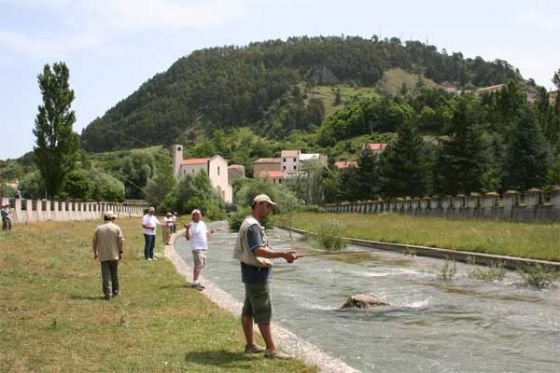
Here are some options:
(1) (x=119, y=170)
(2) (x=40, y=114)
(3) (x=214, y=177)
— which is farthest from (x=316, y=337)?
(1) (x=119, y=170)

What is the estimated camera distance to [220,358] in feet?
27.0

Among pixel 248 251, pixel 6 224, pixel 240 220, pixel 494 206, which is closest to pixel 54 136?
pixel 240 220

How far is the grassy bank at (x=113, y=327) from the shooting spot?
7766 millimetres

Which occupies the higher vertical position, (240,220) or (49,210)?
(49,210)

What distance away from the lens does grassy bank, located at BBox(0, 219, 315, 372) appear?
7766 millimetres

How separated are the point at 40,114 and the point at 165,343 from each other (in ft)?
182

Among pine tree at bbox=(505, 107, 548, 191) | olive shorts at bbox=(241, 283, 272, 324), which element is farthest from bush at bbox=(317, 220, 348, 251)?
pine tree at bbox=(505, 107, 548, 191)

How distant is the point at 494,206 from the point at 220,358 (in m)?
31.2

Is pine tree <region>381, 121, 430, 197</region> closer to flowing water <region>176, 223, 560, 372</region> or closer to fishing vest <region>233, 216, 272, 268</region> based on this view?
flowing water <region>176, 223, 560, 372</region>

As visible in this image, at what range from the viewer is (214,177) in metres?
132

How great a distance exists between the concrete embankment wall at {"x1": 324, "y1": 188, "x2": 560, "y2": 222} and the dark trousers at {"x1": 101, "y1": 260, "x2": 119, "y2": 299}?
73.9 feet

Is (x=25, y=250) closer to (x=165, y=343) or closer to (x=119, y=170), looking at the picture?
(x=165, y=343)

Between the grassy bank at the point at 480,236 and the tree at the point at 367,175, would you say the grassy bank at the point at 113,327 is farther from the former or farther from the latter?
the tree at the point at 367,175

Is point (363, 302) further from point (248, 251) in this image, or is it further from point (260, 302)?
point (248, 251)
